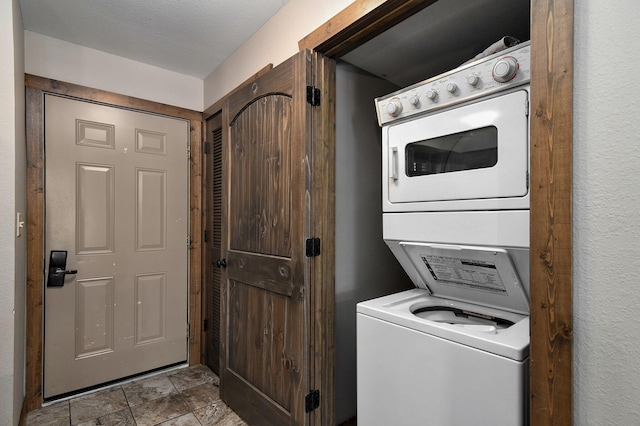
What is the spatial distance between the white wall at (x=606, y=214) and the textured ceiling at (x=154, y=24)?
169cm

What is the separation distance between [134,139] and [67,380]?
1.81 meters

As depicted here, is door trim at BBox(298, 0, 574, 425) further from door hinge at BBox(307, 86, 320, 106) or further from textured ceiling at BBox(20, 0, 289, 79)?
textured ceiling at BBox(20, 0, 289, 79)

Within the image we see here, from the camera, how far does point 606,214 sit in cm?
77

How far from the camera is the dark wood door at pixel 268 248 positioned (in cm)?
167

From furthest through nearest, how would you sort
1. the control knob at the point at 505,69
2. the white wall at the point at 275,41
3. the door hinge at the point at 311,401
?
the white wall at the point at 275,41
the door hinge at the point at 311,401
the control knob at the point at 505,69

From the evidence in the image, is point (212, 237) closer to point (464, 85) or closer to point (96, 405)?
point (96, 405)

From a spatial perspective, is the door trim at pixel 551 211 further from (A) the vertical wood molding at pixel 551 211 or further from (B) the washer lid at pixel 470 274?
(B) the washer lid at pixel 470 274

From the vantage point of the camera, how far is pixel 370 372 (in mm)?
1363

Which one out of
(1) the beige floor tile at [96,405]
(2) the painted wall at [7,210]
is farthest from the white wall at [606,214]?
(1) the beige floor tile at [96,405]

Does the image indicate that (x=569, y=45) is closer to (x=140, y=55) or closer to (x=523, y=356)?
(x=523, y=356)

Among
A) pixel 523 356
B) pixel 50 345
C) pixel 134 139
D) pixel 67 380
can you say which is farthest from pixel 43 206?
pixel 523 356

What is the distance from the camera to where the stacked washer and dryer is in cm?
104

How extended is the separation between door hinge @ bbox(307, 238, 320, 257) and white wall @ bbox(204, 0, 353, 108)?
43.1 inches

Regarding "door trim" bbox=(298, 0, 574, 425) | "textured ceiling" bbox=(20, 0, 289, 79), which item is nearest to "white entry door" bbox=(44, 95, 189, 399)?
"textured ceiling" bbox=(20, 0, 289, 79)
